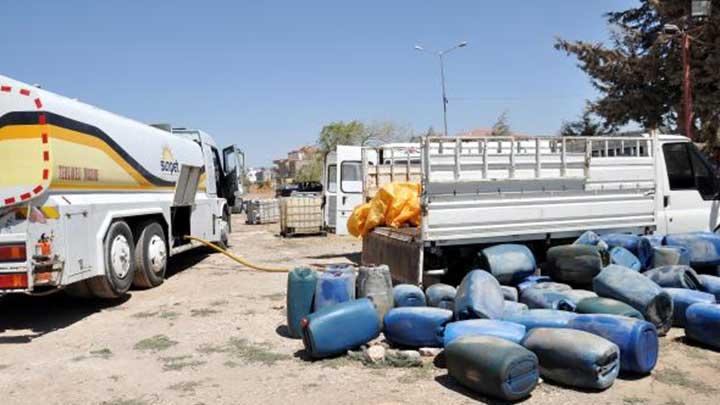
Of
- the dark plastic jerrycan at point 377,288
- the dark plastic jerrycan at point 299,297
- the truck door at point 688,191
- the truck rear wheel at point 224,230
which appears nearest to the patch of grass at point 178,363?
the dark plastic jerrycan at point 299,297

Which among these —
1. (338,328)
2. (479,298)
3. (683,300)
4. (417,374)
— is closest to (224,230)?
(338,328)

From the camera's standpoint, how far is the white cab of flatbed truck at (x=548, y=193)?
695 cm

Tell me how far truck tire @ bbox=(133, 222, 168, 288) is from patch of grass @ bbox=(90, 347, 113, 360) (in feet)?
8.89

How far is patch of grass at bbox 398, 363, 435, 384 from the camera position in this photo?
15.5 feet

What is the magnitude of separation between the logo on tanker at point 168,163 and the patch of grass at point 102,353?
4.30m

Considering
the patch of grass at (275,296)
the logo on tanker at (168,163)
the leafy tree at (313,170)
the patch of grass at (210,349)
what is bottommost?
the patch of grass at (210,349)

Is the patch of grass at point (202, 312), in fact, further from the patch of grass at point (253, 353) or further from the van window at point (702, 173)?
the van window at point (702, 173)

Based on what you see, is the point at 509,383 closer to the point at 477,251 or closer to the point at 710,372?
the point at 710,372

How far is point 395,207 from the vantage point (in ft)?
26.9

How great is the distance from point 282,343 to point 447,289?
1.77 m

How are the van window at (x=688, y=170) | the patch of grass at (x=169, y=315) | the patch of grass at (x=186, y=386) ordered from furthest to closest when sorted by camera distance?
the van window at (x=688, y=170)
the patch of grass at (x=169, y=315)
the patch of grass at (x=186, y=386)

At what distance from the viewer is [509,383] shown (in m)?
4.09

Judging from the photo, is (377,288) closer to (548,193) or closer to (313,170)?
(548,193)

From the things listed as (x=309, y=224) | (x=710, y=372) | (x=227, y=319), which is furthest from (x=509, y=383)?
(x=309, y=224)
